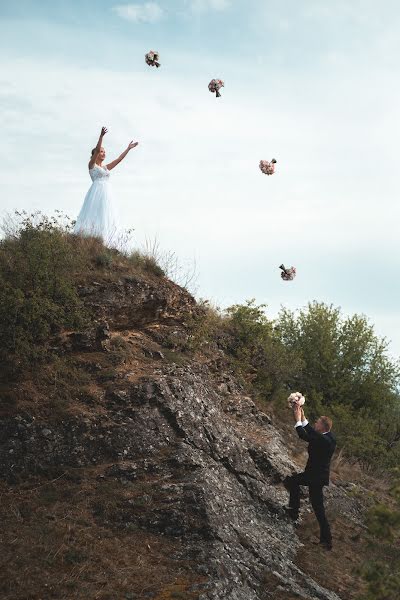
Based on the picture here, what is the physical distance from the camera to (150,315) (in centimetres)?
1596

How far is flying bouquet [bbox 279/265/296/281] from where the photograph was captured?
16828mm

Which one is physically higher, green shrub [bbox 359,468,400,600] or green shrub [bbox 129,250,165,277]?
green shrub [bbox 129,250,165,277]

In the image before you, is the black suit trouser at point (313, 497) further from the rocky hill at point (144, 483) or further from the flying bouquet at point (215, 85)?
the flying bouquet at point (215, 85)

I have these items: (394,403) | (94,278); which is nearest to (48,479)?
(94,278)

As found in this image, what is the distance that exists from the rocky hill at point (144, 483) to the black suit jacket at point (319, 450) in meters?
1.40

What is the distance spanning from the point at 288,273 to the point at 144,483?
7295 mm

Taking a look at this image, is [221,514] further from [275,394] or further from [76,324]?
[275,394]

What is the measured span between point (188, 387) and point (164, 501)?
3.43m

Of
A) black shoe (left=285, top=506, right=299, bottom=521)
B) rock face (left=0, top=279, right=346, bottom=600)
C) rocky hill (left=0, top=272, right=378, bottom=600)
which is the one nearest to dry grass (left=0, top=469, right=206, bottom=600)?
rocky hill (left=0, top=272, right=378, bottom=600)

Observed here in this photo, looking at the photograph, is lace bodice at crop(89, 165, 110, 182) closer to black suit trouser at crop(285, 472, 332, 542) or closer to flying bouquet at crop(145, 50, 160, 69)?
flying bouquet at crop(145, 50, 160, 69)

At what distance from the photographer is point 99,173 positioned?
17.4 meters

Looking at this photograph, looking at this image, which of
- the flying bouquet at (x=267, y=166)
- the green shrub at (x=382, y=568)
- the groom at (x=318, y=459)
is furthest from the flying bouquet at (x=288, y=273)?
the green shrub at (x=382, y=568)

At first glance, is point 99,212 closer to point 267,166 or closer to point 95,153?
point 95,153

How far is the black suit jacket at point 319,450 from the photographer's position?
478 inches
